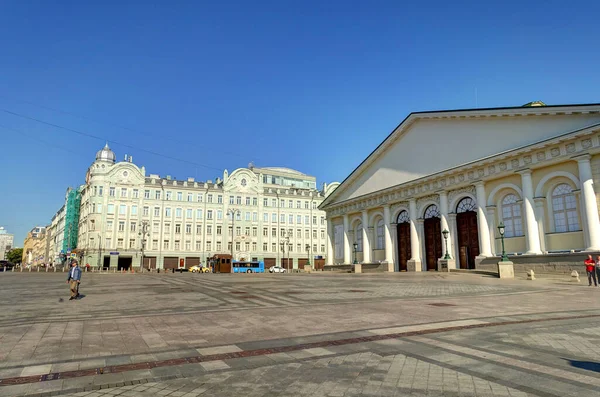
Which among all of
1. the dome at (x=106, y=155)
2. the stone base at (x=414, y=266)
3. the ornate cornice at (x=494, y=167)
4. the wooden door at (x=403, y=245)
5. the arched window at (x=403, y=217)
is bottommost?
the stone base at (x=414, y=266)

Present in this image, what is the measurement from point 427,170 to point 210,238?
50.3 m

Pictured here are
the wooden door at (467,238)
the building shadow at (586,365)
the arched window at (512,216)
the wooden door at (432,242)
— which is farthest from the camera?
the wooden door at (432,242)

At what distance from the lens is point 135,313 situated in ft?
35.6

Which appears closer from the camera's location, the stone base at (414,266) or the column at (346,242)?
the stone base at (414,266)

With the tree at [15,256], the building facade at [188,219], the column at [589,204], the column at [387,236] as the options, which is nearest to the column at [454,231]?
the column at [387,236]

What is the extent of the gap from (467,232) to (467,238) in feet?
1.89

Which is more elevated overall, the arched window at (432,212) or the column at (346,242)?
the arched window at (432,212)

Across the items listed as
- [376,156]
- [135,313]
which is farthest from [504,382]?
[376,156]

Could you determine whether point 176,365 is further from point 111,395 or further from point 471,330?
point 471,330

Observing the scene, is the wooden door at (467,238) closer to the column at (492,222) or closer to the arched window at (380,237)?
the column at (492,222)

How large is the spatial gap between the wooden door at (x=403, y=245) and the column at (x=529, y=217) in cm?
1521

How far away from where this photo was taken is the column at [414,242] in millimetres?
41219

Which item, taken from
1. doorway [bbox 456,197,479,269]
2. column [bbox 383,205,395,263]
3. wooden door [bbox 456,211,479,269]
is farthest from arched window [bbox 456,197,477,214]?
column [bbox 383,205,395,263]

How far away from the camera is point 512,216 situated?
32969 mm
